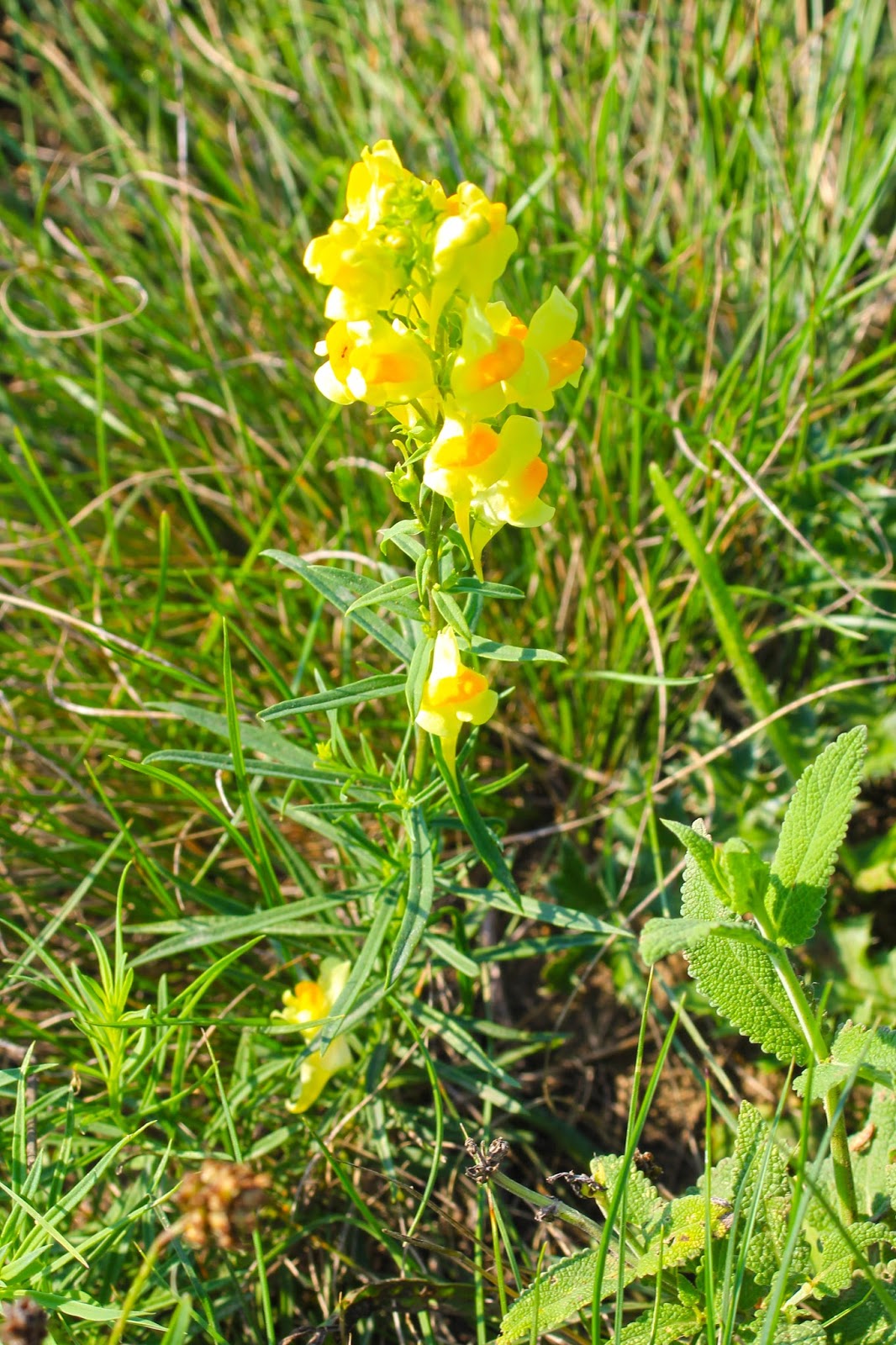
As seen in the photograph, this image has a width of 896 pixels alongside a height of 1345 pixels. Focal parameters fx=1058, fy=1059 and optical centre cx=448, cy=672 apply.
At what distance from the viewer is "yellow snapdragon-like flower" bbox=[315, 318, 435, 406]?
102 centimetres

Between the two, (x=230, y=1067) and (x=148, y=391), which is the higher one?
(x=148, y=391)

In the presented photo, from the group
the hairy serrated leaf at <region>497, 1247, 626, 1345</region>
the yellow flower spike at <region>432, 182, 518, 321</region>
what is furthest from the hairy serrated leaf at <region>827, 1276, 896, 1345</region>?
the yellow flower spike at <region>432, 182, 518, 321</region>

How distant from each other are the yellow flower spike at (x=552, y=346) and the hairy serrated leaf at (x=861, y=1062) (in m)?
0.70

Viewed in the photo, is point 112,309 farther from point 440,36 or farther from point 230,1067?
point 230,1067

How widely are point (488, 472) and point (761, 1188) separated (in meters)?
0.77

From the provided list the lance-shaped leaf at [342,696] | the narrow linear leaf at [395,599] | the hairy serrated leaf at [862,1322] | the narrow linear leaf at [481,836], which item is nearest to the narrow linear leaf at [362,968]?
the narrow linear leaf at [481,836]

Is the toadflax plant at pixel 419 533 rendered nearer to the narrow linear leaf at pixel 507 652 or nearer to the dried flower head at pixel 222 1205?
the narrow linear leaf at pixel 507 652

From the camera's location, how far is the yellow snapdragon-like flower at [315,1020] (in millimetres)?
1408

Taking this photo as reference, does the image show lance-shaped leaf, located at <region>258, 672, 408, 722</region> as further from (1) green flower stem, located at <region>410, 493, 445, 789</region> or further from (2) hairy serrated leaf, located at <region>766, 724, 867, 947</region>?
(2) hairy serrated leaf, located at <region>766, 724, 867, 947</region>

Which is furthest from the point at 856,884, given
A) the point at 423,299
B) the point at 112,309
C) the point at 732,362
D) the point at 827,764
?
the point at 112,309

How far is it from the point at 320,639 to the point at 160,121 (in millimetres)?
1811

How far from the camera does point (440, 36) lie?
2.70m

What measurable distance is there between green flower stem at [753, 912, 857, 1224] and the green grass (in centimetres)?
37

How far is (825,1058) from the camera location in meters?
1.12
